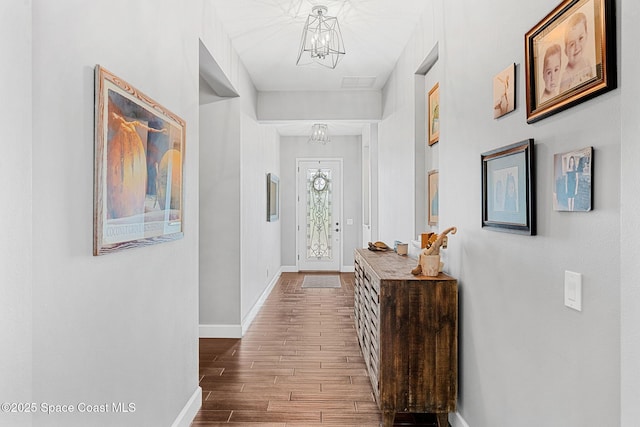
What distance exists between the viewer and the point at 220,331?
4242 millimetres

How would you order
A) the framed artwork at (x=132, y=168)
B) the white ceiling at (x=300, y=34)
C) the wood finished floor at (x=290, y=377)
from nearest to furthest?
1. the framed artwork at (x=132, y=168)
2. the wood finished floor at (x=290, y=377)
3. the white ceiling at (x=300, y=34)

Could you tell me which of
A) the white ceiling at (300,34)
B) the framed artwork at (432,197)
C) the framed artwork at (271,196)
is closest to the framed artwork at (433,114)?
the framed artwork at (432,197)

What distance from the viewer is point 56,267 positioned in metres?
1.26

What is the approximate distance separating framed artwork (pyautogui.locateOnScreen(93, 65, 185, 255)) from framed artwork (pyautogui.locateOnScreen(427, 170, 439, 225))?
1903 millimetres

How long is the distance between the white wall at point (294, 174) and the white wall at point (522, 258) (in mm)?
5395

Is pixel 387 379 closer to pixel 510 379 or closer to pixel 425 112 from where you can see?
pixel 510 379

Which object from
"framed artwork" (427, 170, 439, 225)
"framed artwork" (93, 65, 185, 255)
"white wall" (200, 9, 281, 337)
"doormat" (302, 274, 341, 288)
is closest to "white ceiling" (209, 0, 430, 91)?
"white wall" (200, 9, 281, 337)

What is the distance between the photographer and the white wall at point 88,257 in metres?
1.21

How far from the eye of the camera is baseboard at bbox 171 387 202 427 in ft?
7.76

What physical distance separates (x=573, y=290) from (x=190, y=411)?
220 centimetres

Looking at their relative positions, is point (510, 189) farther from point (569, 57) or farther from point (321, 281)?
point (321, 281)

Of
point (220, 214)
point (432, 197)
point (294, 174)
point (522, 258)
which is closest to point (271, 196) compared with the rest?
point (294, 174)

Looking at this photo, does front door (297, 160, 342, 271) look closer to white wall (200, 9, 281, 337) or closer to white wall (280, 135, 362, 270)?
white wall (280, 135, 362, 270)

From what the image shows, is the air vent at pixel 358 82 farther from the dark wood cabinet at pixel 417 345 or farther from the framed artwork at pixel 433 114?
the dark wood cabinet at pixel 417 345
